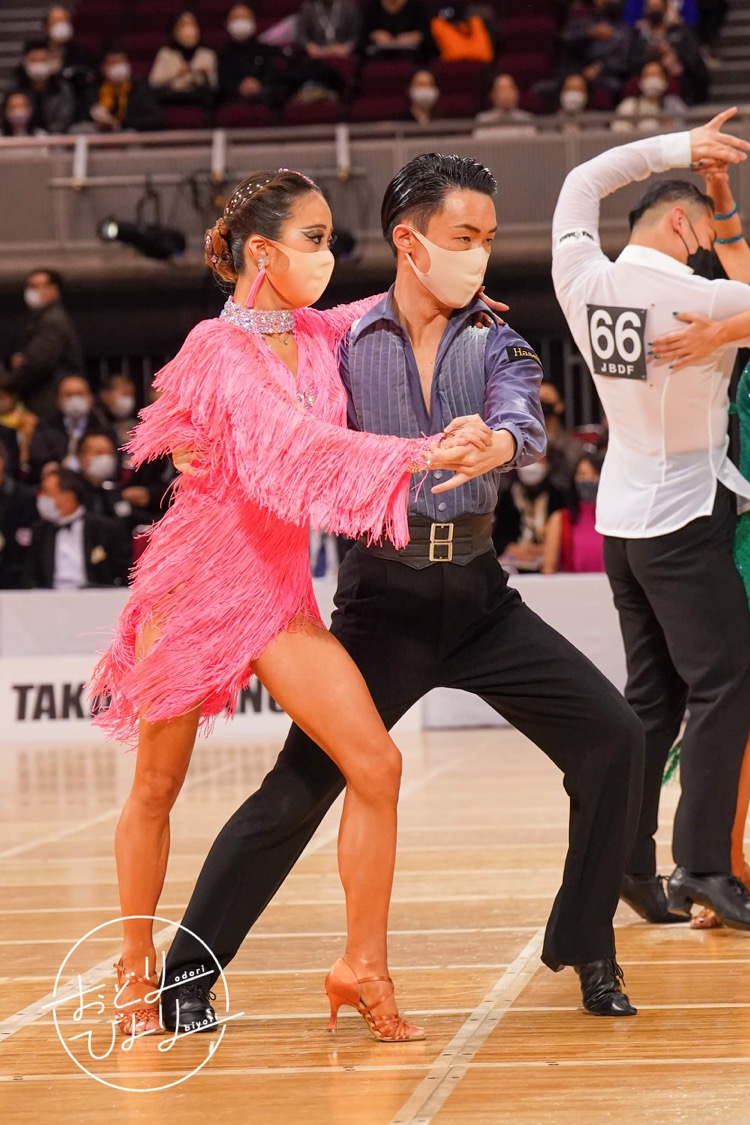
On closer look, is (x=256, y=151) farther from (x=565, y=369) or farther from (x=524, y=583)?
(x=524, y=583)

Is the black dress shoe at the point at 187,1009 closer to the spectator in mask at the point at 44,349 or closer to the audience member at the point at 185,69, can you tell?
the spectator in mask at the point at 44,349

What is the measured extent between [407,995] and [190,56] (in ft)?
40.5

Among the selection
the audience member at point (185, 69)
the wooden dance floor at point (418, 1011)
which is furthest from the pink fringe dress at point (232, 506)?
the audience member at point (185, 69)

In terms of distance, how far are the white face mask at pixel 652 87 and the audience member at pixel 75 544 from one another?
6180mm

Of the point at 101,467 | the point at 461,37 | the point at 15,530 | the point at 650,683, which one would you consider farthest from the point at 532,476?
the point at 650,683

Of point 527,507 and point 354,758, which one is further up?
point 354,758

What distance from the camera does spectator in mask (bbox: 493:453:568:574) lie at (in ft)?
33.3

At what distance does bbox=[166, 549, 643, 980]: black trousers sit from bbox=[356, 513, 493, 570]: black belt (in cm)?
2

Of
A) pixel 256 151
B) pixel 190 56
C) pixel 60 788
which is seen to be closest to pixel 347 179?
pixel 256 151

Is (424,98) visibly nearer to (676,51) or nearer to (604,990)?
(676,51)

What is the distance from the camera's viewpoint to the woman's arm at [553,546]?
9.66m

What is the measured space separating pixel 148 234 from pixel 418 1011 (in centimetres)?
1055

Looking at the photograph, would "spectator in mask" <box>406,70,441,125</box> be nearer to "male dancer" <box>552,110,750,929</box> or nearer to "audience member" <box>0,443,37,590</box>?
"audience member" <box>0,443,37,590</box>

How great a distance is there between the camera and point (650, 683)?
4.20 meters
